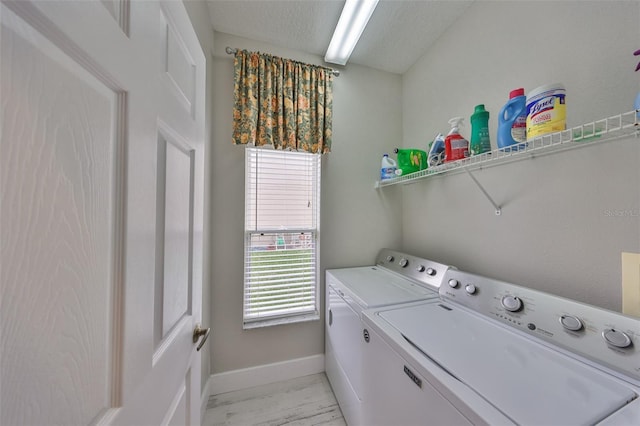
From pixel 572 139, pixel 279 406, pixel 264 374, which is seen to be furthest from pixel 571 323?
pixel 264 374

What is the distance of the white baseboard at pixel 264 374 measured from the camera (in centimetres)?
182

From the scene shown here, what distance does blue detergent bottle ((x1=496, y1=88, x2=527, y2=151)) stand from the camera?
0.98 m

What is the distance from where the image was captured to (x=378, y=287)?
158cm

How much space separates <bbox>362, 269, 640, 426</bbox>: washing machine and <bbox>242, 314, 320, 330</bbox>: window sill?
87 centimetres

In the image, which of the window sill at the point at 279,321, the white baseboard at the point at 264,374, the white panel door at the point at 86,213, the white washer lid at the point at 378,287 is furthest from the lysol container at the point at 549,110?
the white baseboard at the point at 264,374

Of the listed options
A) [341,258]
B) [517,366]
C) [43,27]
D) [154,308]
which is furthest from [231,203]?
[517,366]

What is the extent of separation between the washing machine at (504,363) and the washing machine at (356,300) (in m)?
0.14

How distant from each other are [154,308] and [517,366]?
1208 millimetres

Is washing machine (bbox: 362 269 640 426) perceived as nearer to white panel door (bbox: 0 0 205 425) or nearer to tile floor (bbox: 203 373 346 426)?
tile floor (bbox: 203 373 346 426)

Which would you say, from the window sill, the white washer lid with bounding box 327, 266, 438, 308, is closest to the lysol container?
the white washer lid with bounding box 327, 266, 438, 308

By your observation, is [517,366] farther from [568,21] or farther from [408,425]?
[568,21]

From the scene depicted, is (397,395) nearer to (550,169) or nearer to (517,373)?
(517,373)

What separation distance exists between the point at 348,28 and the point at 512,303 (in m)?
2.03

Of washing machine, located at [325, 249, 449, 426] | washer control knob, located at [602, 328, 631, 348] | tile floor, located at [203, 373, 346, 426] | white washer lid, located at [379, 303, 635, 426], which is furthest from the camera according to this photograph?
tile floor, located at [203, 373, 346, 426]
